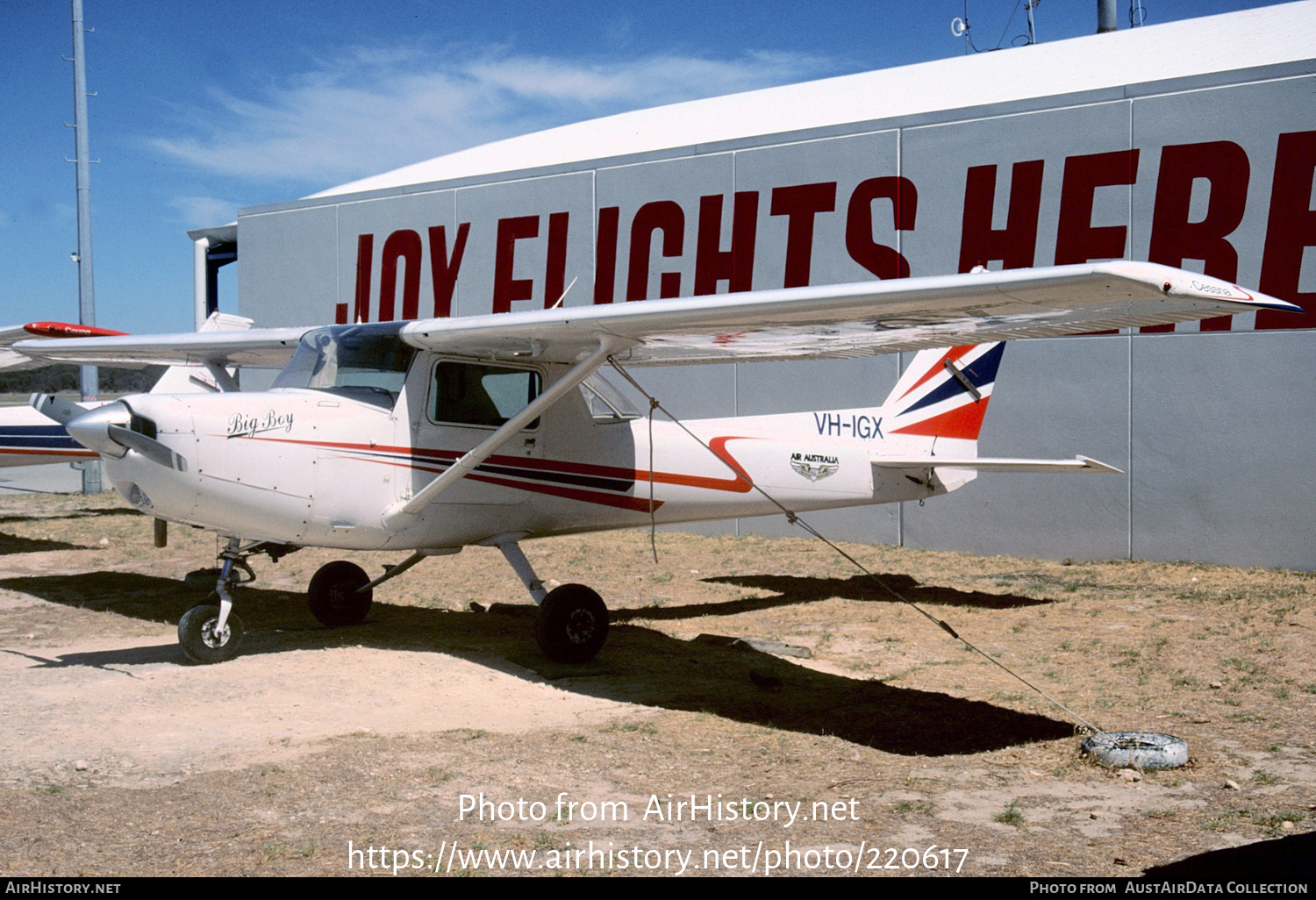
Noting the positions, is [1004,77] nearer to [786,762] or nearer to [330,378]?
[330,378]

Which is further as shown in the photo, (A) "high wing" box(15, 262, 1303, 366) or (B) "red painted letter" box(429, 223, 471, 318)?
(B) "red painted letter" box(429, 223, 471, 318)

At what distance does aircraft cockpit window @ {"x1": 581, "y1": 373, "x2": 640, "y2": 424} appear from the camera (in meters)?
8.78

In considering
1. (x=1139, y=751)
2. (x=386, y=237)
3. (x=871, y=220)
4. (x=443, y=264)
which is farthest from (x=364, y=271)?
(x=1139, y=751)

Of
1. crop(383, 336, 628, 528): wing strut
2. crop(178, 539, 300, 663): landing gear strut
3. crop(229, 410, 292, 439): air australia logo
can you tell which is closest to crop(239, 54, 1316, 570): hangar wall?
crop(383, 336, 628, 528): wing strut

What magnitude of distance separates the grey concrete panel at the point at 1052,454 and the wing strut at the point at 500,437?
787 centimetres

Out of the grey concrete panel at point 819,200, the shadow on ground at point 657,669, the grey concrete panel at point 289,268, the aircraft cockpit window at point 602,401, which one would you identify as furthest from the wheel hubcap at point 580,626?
the grey concrete panel at point 289,268

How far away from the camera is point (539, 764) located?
5.66 metres

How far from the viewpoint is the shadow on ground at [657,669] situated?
21.0 ft

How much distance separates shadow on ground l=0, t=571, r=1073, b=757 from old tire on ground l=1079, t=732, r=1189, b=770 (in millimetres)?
429

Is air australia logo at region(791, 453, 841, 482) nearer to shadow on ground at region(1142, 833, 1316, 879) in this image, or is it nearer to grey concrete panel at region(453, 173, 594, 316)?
shadow on ground at region(1142, 833, 1316, 879)

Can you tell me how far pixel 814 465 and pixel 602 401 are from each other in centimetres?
220

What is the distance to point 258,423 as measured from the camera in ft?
24.2

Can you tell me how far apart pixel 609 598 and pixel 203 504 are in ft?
15.7

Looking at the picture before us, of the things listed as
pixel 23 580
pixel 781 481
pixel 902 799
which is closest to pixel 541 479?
pixel 781 481
